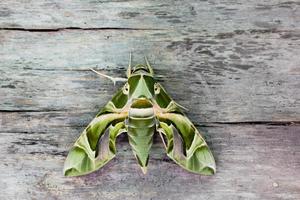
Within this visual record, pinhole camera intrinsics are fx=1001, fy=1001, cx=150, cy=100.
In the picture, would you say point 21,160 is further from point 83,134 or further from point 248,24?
point 248,24

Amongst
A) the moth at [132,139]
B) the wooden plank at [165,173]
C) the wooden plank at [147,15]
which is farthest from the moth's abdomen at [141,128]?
the wooden plank at [147,15]

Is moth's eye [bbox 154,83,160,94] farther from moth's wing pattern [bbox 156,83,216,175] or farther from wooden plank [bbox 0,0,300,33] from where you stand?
wooden plank [bbox 0,0,300,33]

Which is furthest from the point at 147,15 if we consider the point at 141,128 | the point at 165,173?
the point at 165,173

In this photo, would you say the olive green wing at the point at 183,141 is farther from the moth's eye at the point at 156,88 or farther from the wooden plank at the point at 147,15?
the wooden plank at the point at 147,15

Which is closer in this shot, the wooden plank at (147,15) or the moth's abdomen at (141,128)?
the moth's abdomen at (141,128)

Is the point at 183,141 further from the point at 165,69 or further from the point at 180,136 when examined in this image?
the point at 165,69
